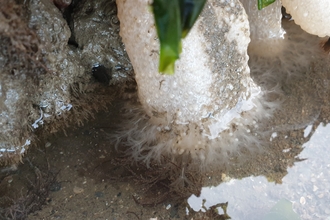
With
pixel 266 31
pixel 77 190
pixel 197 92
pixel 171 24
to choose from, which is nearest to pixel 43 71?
pixel 77 190

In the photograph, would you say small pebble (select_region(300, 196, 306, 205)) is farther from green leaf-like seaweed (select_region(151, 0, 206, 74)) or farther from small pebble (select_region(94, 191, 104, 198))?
green leaf-like seaweed (select_region(151, 0, 206, 74))

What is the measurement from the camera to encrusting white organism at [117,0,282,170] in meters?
1.72

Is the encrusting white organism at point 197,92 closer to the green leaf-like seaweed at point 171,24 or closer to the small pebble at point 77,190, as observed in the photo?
the small pebble at point 77,190

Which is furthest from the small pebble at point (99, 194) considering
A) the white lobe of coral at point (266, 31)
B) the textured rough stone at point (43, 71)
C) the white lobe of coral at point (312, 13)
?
the white lobe of coral at point (312, 13)

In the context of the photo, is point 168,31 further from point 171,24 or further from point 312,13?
point 312,13

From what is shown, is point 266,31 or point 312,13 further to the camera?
point 266,31

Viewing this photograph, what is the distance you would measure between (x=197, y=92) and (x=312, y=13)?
744 mm

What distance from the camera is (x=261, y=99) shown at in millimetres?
2084

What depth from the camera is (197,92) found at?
180 cm

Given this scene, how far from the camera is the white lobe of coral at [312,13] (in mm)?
1876

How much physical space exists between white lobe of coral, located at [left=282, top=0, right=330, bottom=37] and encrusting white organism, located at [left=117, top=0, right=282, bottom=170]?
1.12 feet

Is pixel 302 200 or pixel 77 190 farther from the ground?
pixel 302 200

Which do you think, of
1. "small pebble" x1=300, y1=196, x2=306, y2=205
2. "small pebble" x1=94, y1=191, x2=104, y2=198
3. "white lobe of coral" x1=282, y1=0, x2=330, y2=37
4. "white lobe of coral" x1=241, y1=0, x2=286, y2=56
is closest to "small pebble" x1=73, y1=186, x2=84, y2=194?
A: "small pebble" x1=94, y1=191, x2=104, y2=198

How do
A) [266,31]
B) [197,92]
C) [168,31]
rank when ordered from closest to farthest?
[168,31] < [197,92] < [266,31]
